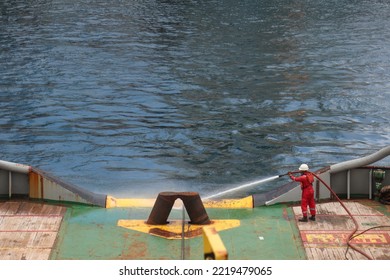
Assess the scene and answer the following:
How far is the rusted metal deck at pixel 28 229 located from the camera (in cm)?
1647

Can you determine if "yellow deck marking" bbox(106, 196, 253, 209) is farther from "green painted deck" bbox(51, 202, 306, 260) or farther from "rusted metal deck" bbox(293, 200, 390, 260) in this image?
"rusted metal deck" bbox(293, 200, 390, 260)

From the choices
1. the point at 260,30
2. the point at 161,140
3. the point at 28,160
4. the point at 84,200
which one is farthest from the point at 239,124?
the point at 260,30

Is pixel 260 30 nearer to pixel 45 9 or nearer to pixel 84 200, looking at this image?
pixel 45 9

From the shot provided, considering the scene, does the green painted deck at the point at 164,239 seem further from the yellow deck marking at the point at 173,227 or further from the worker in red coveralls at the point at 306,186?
the worker in red coveralls at the point at 306,186

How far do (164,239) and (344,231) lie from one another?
184 inches

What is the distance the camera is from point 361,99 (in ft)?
134

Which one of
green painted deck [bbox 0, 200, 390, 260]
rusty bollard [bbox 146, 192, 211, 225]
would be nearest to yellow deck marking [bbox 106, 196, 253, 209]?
green painted deck [bbox 0, 200, 390, 260]

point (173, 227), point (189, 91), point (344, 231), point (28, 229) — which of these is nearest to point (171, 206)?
point (173, 227)

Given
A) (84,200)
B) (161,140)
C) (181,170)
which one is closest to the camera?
(84,200)

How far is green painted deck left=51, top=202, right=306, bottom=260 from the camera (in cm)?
1659

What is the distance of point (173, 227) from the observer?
59.1 feet

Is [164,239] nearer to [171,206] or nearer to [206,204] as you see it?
[171,206]

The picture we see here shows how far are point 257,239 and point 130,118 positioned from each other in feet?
69.9

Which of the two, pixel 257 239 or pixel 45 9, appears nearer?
pixel 257 239
